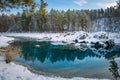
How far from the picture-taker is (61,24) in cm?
9500

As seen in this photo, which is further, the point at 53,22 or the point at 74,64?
the point at 53,22

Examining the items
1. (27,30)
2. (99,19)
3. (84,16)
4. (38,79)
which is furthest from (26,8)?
(99,19)

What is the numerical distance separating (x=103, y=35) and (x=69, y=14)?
48210 millimetres

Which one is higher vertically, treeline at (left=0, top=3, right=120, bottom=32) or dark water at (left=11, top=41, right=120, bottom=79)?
treeline at (left=0, top=3, right=120, bottom=32)

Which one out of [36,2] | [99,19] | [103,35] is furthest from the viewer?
[99,19]

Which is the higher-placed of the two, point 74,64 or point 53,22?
point 53,22

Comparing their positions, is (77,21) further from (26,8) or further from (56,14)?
(26,8)

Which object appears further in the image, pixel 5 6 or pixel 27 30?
pixel 27 30

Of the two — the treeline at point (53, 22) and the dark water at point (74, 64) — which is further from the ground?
the treeline at point (53, 22)

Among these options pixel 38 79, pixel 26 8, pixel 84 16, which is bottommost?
pixel 38 79

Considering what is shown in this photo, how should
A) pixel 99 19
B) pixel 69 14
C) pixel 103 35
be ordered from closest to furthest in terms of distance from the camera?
pixel 103 35 → pixel 69 14 → pixel 99 19

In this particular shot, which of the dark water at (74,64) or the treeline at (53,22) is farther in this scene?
the treeline at (53,22)

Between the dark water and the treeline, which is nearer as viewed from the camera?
the dark water

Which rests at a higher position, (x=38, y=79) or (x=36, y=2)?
(x=36, y=2)
